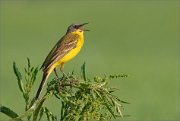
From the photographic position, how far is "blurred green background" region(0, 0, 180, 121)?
694 inches

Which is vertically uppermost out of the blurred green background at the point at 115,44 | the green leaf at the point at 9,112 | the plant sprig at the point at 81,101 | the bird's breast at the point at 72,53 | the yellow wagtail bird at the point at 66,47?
the plant sprig at the point at 81,101

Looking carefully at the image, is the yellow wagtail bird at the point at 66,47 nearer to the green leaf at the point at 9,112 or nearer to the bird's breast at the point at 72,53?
the bird's breast at the point at 72,53

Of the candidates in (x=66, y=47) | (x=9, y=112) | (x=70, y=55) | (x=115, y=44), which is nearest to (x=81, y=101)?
(x=9, y=112)

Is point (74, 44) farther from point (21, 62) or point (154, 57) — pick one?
point (154, 57)

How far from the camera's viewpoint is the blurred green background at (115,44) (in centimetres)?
1764

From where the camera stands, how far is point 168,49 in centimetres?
3078

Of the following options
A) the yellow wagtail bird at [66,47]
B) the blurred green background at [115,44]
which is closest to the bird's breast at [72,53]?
the yellow wagtail bird at [66,47]

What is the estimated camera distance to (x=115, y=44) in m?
33.1

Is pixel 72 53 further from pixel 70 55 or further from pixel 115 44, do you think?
pixel 115 44

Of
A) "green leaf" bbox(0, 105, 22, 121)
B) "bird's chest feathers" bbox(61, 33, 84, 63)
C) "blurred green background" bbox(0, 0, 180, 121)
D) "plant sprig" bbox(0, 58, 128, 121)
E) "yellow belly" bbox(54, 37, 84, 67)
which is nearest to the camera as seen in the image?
"plant sprig" bbox(0, 58, 128, 121)

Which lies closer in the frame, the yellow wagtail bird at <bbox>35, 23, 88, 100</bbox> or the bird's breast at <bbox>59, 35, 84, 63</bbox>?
the yellow wagtail bird at <bbox>35, 23, 88, 100</bbox>

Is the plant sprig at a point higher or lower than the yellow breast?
higher

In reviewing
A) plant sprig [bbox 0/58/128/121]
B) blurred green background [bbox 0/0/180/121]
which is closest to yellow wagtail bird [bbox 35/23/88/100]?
plant sprig [bbox 0/58/128/121]

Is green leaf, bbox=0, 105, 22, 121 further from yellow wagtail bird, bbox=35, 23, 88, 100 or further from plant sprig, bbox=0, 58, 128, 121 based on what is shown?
yellow wagtail bird, bbox=35, 23, 88, 100
